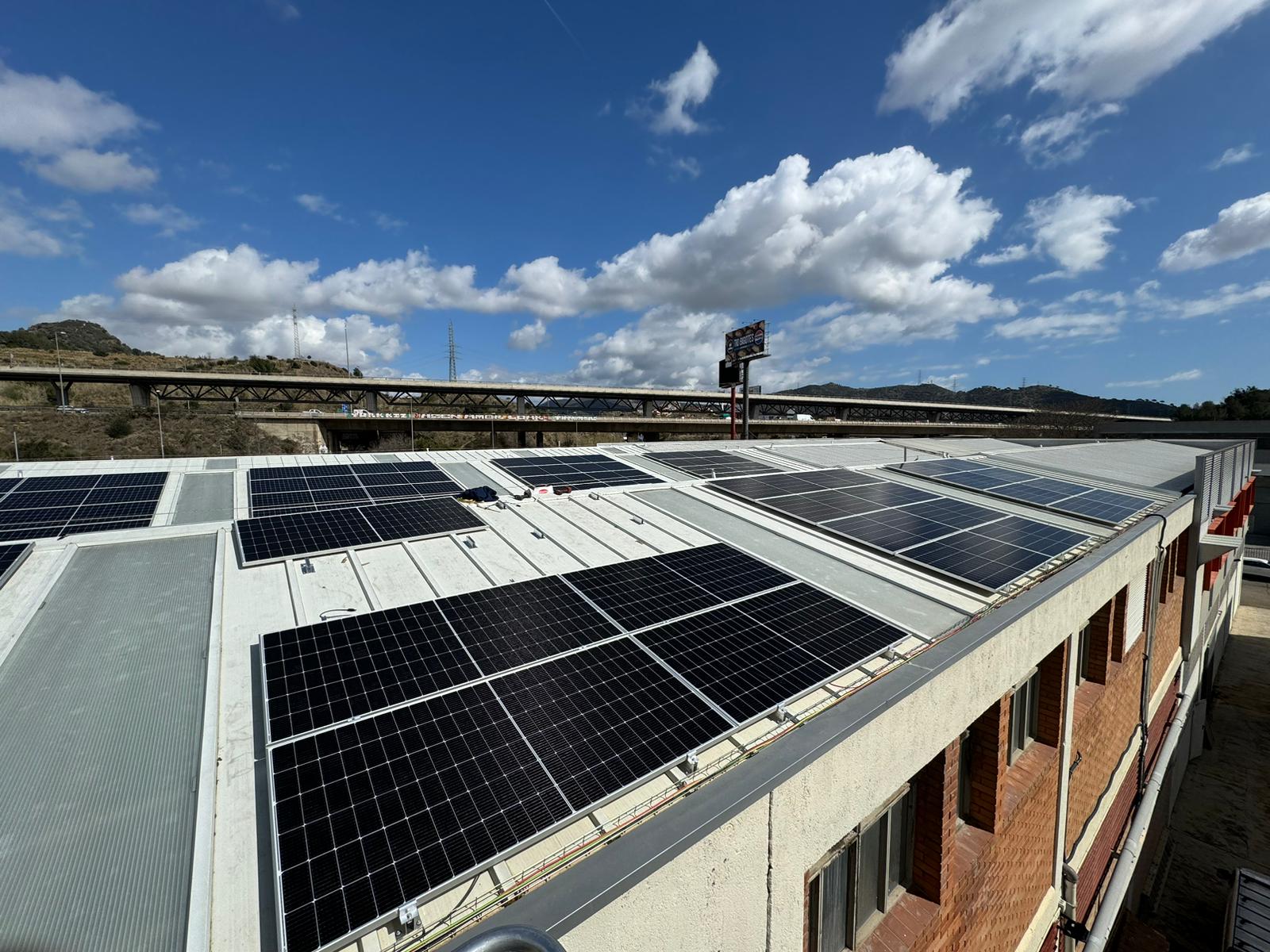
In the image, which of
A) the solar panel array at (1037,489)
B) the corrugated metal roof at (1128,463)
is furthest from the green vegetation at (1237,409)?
the solar panel array at (1037,489)

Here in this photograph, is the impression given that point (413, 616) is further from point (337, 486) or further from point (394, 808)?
point (337, 486)

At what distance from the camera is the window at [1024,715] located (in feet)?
31.3

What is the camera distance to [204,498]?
37.2ft

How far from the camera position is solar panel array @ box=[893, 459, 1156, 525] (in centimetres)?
1459

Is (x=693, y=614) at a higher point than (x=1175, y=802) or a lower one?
higher

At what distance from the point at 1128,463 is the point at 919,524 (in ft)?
71.3

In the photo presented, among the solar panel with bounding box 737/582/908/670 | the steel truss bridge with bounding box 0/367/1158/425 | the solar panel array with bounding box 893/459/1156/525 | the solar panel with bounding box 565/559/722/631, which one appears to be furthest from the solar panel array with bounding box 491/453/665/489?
the steel truss bridge with bounding box 0/367/1158/425

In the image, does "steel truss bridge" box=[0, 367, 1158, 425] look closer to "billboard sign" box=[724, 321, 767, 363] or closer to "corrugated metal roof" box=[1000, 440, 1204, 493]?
"billboard sign" box=[724, 321, 767, 363]

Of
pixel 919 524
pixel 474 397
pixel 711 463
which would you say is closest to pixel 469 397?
pixel 474 397

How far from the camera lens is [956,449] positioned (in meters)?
27.6

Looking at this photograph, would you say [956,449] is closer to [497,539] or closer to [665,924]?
[497,539]

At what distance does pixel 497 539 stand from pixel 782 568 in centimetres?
567

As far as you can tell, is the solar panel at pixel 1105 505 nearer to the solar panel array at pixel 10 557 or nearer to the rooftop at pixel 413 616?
the rooftop at pixel 413 616

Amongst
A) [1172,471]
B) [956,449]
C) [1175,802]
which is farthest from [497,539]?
[1172,471]
